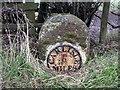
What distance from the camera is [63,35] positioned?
11.2 feet

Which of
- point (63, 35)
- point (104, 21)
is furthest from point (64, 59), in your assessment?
point (104, 21)

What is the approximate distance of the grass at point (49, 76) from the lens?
2996 mm

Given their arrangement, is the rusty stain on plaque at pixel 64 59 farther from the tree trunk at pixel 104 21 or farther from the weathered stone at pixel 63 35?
the tree trunk at pixel 104 21

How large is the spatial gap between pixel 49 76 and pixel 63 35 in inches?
23.2

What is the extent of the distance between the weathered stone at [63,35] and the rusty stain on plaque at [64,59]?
54 mm

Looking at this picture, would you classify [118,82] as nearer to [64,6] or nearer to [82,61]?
[82,61]

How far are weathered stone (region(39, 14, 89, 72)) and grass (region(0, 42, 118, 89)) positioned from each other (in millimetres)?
273

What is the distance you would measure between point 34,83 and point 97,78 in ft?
2.35

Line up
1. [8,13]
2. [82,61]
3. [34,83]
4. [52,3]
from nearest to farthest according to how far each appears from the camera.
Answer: [34,83] → [82,61] → [8,13] → [52,3]

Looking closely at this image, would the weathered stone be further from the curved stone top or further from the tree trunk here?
the tree trunk

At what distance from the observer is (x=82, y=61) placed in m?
3.44

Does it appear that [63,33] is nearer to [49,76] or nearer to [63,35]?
[63,35]

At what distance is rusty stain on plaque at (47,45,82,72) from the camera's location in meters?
3.38

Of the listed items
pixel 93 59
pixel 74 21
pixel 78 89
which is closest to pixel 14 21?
pixel 74 21
